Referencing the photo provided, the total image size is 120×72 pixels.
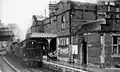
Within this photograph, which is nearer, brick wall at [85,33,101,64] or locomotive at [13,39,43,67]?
brick wall at [85,33,101,64]

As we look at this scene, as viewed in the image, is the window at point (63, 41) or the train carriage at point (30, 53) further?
the window at point (63, 41)

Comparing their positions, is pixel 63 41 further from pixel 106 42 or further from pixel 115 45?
pixel 115 45

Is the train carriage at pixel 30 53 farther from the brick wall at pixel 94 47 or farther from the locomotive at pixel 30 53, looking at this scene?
the brick wall at pixel 94 47

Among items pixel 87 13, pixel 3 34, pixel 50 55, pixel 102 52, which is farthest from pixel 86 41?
pixel 3 34

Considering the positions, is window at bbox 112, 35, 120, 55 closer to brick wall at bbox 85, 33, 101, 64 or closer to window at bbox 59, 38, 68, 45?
brick wall at bbox 85, 33, 101, 64

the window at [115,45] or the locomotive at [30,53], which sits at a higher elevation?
the window at [115,45]

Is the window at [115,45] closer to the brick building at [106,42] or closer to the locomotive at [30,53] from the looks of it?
the brick building at [106,42]

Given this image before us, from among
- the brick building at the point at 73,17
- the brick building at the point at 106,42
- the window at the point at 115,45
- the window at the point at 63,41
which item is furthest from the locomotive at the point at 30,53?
the window at the point at 115,45

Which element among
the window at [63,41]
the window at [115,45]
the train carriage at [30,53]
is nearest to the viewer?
the window at [115,45]

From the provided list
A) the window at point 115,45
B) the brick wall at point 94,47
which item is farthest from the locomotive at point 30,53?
the window at point 115,45

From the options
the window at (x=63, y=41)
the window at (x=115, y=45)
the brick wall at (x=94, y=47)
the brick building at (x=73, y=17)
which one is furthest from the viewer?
the window at (x=63, y=41)

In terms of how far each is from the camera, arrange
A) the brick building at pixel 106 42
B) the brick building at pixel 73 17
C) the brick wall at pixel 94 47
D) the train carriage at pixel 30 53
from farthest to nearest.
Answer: the brick building at pixel 73 17 → the train carriage at pixel 30 53 → the brick wall at pixel 94 47 → the brick building at pixel 106 42

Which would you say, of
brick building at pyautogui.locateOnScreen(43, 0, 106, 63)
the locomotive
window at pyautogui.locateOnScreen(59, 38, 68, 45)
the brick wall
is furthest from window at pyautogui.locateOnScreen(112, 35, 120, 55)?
the locomotive

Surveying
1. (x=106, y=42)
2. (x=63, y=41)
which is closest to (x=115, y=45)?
(x=106, y=42)
